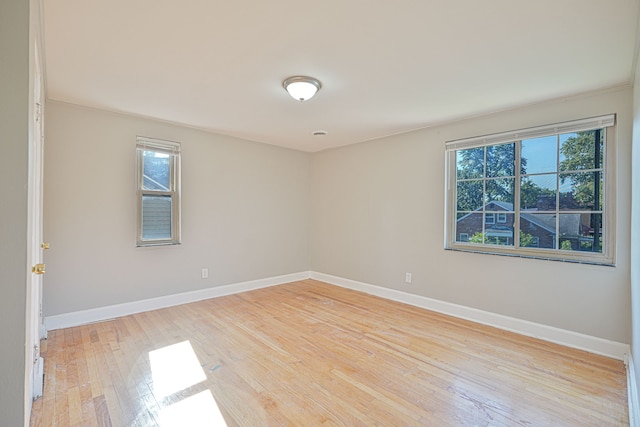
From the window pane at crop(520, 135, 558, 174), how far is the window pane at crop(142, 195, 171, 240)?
4.15 m

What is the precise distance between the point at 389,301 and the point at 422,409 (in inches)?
88.6

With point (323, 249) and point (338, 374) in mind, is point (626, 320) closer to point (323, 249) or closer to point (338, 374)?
point (338, 374)

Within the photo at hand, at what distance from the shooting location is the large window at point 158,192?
3.56 m

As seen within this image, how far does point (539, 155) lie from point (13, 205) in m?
3.93

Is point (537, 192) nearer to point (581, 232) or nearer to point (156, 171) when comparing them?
point (581, 232)

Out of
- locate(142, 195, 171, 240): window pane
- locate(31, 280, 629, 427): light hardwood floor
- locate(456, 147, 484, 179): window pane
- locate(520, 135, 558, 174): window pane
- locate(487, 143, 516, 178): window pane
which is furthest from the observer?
locate(142, 195, 171, 240): window pane

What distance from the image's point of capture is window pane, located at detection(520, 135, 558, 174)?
293 cm

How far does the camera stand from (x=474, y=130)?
11.3 ft

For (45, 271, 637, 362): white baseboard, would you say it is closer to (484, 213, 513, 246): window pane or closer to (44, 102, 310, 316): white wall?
(44, 102, 310, 316): white wall

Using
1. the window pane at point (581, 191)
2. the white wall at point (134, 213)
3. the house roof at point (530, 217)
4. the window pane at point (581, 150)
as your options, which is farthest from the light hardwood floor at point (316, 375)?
the window pane at point (581, 150)

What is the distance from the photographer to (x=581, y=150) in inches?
109

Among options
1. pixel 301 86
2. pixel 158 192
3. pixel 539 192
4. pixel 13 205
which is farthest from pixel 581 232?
pixel 158 192

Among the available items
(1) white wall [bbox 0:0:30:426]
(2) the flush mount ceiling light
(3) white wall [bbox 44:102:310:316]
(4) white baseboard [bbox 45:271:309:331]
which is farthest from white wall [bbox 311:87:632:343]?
(1) white wall [bbox 0:0:30:426]

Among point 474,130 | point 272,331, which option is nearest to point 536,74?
point 474,130
